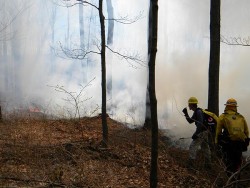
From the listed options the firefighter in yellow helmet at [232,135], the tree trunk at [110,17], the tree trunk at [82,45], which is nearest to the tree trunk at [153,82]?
the firefighter in yellow helmet at [232,135]

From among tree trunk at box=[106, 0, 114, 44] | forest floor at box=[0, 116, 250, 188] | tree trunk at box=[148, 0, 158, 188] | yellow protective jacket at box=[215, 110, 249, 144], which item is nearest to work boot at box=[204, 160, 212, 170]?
forest floor at box=[0, 116, 250, 188]

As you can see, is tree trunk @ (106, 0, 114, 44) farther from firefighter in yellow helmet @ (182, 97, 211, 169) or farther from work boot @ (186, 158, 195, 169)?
work boot @ (186, 158, 195, 169)

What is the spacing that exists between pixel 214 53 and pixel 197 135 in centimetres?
267

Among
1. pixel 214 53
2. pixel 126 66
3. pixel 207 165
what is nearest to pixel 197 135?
pixel 207 165

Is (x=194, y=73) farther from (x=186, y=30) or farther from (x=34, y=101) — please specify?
(x=34, y=101)

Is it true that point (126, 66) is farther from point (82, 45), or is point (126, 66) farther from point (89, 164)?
point (89, 164)

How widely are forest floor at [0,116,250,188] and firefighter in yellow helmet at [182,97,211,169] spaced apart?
208 mm

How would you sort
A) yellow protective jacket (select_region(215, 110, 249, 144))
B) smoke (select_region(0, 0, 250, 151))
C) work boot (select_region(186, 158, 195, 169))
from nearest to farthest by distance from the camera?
yellow protective jacket (select_region(215, 110, 249, 144))
work boot (select_region(186, 158, 195, 169))
smoke (select_region(0, 0, 250, 151))

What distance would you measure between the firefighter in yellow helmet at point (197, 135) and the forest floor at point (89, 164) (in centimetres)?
21

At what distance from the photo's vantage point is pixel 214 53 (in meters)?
9.60

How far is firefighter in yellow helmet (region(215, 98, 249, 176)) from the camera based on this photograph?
7.23 meters

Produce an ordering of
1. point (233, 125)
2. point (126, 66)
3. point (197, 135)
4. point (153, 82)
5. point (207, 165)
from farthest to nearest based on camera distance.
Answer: point (126, 66)
point (207, 165)
point (197, 135)
point (233, 125)
point (153, 82)

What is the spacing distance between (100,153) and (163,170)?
1.82 metres

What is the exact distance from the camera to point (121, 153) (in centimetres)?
956
